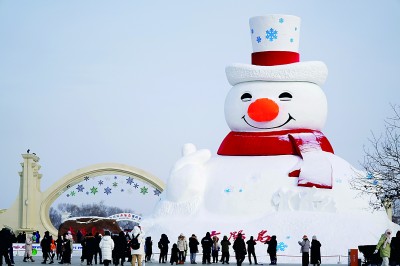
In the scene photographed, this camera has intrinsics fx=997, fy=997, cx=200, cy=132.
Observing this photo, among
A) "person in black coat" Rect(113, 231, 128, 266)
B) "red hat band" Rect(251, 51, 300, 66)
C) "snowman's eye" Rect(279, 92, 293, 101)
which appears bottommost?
"person in black coat" Rect(113, 231, 128, 266)

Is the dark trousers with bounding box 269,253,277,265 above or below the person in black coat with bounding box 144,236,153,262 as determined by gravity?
below

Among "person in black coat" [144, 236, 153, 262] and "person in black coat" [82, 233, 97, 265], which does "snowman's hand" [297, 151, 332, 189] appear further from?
"person in black coat" [82, 233, 97, 265]

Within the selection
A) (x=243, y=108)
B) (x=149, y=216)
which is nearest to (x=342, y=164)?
(x=243, y=108)

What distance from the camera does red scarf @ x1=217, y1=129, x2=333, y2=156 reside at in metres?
34.1

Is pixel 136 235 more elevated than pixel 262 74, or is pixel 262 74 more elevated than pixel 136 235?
pixel 262 74

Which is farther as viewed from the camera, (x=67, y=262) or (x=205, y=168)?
(x=205, y=168)

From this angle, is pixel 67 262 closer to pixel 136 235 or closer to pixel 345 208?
pixel 136 235

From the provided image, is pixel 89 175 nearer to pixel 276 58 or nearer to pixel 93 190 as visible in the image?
pixel 93 190

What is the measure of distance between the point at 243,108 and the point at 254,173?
2.36m

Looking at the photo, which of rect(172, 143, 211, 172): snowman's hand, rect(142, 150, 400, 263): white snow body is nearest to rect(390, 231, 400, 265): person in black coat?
rect(142, 150, 400, 263): white snow body

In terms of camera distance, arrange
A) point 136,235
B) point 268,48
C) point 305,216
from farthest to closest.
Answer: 1. point 268,48
2. point 305,216
3. point 136,235

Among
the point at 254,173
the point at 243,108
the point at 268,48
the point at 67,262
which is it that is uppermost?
the point at 268,48

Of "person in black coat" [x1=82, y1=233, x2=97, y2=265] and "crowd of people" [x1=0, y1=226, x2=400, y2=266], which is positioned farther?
"person in black coat" [x1=82, y1=233, x2=97, y2=265]

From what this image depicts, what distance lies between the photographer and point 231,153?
35062 mm
